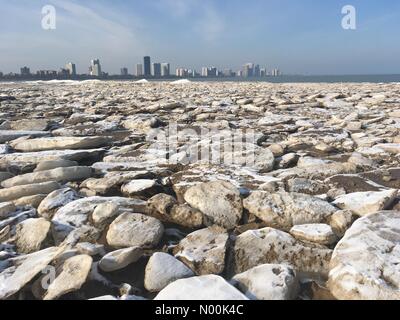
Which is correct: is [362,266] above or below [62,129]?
below

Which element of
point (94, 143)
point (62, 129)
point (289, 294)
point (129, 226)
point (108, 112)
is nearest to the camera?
point (289, 294)

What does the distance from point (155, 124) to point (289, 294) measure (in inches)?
161

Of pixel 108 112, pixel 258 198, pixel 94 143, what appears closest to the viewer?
pixel 258 198

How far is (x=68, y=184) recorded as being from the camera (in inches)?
108

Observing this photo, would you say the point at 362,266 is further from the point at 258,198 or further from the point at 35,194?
the point at 35,194

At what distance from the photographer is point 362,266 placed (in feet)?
5.03

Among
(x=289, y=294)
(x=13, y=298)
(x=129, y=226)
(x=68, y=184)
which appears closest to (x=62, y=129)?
(x=68, y=184)
